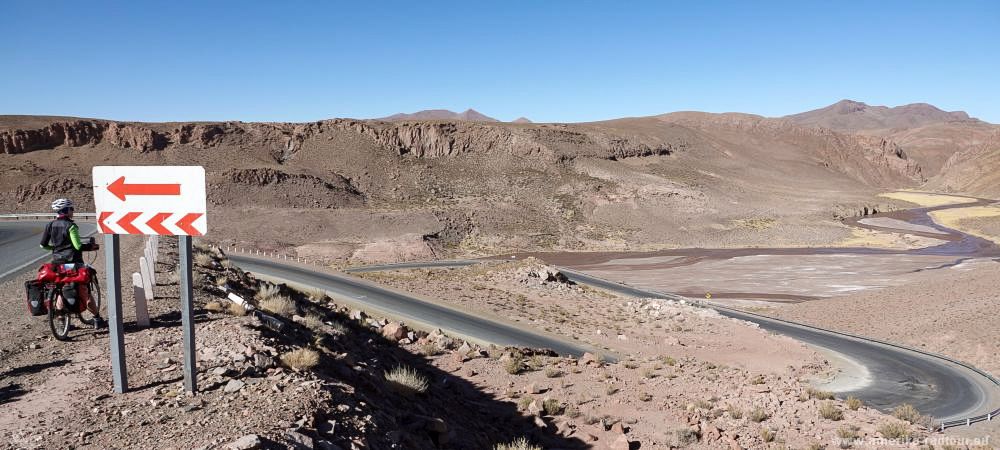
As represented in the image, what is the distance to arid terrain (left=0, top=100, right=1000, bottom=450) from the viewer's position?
6.97m

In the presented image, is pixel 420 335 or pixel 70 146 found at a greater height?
pixel 70 146

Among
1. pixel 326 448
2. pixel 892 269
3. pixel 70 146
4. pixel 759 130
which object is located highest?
pixel 759 130

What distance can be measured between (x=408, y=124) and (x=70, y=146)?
4405 centimetres

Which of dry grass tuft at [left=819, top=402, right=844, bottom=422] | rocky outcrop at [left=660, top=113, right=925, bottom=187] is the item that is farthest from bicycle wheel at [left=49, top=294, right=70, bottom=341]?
rocky outcrop at [left=660, top=113, right=925, bottom=187]

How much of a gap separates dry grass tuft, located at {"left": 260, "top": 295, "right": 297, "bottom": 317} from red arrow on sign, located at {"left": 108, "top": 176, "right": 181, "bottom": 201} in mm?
7281

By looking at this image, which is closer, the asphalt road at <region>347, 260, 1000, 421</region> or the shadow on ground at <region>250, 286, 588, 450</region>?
the shadow on ground at <region>250, 286, 588, 450</region>

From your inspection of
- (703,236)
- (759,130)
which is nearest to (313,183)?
(703,236)

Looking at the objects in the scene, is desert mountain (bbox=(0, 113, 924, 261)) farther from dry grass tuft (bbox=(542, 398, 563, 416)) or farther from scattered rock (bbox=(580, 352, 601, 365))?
dry grass tuft (bbox=(542, 398, 563, 416))

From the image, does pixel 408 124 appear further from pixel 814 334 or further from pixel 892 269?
pixel 814 334

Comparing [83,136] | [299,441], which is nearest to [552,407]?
[299,441]

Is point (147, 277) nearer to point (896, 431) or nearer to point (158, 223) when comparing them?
point (158, 223)

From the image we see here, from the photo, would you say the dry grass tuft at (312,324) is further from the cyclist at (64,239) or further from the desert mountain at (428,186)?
the desert mountain at (428,186)

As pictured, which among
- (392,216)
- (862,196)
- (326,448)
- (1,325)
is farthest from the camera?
(862,196)

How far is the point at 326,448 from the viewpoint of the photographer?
18.0 ft
